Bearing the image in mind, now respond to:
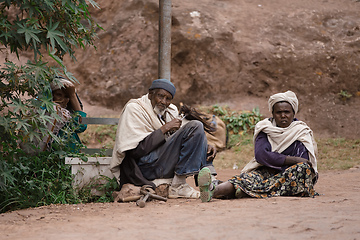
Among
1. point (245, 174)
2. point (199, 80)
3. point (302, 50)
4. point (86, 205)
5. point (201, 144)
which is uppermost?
point (302, 50)

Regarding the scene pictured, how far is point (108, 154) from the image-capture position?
217 inches

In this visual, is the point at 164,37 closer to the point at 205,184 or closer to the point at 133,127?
the point at 133,127

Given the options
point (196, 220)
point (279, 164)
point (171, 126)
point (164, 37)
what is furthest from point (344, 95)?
point (196, 220)

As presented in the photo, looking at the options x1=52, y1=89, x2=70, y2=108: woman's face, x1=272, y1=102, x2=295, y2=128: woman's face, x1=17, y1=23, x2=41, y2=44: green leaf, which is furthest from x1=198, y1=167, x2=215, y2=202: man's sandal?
x1=52, y1=89, x2=70, y2=108: woman's face

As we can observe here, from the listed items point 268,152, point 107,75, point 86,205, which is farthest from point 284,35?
point 86,205

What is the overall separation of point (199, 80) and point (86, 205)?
7362 mm

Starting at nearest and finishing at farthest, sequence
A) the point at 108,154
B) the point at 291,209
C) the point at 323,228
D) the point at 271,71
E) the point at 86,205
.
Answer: the point at 323,228 → the point at 291,209 → the point at 86,205 → the point at 108,154 → the point at 271,71

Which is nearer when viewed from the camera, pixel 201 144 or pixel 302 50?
pixel 201 144

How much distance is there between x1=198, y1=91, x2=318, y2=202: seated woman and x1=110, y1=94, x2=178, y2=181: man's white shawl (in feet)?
3.19

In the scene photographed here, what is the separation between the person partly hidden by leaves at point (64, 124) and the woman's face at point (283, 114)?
7.65ft

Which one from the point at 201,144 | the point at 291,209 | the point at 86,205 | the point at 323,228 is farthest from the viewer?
the point at 201,144

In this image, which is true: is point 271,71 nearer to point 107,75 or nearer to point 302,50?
point 302,50

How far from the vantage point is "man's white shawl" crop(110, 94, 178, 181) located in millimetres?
4809

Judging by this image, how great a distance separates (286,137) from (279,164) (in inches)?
13.6
